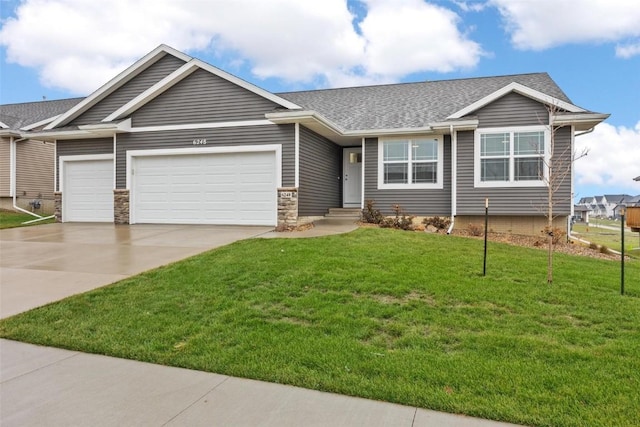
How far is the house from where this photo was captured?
1248cm

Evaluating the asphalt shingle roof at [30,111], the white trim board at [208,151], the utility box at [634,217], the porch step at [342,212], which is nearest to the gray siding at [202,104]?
the white trim board at [208,151]

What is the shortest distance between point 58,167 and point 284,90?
35.4ft

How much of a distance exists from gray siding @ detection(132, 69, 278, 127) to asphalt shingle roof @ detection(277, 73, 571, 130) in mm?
3584

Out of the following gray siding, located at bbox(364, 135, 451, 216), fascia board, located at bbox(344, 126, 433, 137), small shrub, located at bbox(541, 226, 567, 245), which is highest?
fascia board, located at bbox(344, 126, 433, 137)

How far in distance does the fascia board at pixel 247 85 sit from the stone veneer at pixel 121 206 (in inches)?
199

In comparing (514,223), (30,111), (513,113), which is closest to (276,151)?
(513,113)

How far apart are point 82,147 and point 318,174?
911 cm

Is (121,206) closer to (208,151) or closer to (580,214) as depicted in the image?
(208,151)

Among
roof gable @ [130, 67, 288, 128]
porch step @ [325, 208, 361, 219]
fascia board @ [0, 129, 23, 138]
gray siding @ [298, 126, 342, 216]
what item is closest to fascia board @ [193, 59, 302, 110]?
roof gable @ [130, 67, 288, 128]

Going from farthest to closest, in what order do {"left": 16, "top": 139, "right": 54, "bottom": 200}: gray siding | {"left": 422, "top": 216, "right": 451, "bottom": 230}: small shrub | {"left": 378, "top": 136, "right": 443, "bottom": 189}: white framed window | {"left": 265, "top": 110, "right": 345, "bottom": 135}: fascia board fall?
1. {"left": 16, "top": 139, "right": 54, "bottom": 200}: gray siding
2. {"left": 378, "top": 136, "right": 443, "bottom": 189}: white framed window
3. {"left": 422, "top": 216, "right": 451, "bottom": 230}: small shrub
4. {"left": 265, "top": 110, "right": 345, "bottom": 135}: fascia board

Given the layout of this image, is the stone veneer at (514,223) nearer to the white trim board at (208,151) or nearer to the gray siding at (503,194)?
the gray siding at (503,194)

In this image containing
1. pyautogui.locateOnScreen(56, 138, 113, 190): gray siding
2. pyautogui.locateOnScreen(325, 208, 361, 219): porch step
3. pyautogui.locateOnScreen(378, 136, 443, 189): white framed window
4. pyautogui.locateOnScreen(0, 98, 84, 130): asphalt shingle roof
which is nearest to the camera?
pyautogui.locateOnScreen(378, 136, 443, 189): white framed window

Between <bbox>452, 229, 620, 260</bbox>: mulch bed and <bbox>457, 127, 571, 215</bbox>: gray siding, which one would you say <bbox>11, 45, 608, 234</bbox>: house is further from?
<bbox>452, 229, 620, 260</bbox>: mulch bed

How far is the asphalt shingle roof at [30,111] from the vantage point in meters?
19.6
